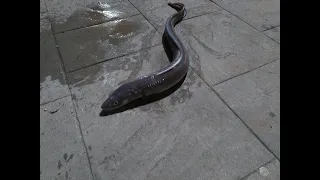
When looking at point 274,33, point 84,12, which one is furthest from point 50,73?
point 274,33

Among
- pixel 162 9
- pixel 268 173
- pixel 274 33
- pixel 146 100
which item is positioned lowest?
pixel 268 173

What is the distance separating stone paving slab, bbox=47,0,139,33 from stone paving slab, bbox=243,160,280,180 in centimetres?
402

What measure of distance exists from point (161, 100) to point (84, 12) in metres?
3.26

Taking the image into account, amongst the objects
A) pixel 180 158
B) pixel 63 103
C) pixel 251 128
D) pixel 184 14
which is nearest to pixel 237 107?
pixel 251 128

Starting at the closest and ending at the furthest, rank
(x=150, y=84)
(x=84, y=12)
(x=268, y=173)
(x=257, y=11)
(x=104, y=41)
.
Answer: (x=268, y=173), (x=150, y=84), (x=104, y=41), (x=257, y=11), (x=84, y=12)

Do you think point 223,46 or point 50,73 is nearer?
point 50,73

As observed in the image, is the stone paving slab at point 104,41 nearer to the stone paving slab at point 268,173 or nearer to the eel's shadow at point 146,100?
the eel's shadow at point 146,100

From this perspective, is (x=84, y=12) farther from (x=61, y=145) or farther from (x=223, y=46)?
(x=61, y=145)

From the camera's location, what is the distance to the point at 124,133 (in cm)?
296

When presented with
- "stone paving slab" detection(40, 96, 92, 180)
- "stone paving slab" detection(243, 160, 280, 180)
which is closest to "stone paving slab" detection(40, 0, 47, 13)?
"stone paving slab" detection(40, 96, 92, 180)

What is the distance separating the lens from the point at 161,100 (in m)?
3.38

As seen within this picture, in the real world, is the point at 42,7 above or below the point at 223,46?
above

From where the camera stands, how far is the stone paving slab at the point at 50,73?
353 cm
